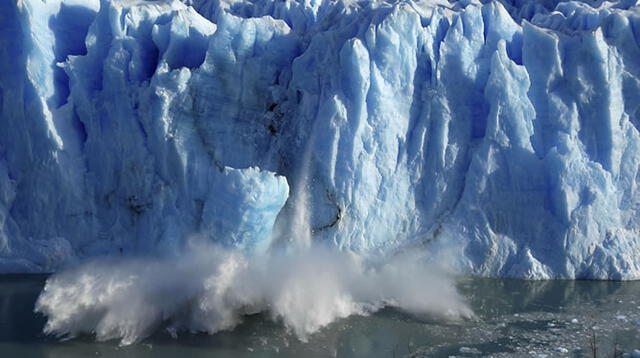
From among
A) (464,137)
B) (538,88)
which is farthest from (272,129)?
(538,88)

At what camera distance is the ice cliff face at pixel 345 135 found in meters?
7.84

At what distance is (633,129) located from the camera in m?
8.17

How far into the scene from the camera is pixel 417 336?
20.4ft

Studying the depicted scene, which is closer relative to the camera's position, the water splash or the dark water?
the dark water

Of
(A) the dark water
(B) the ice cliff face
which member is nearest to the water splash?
(A) the dark water

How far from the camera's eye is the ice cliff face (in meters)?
7.84

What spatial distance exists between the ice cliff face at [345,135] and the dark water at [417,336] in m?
0.93

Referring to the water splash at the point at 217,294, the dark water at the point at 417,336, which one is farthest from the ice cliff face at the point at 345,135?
the dark water at the point at 417,336

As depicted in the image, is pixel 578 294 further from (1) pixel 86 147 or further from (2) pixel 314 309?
(1) pixel 86 147

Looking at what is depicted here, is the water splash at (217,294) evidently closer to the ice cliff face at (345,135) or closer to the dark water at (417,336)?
the dark water at (417,336)

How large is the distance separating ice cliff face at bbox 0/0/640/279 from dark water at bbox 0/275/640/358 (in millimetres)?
932

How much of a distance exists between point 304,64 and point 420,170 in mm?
1957

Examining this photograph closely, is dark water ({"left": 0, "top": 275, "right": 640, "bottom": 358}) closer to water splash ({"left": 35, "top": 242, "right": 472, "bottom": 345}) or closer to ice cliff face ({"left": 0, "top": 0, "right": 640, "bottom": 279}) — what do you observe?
water splash ({"left": 35, "top": 242, "right": 472, "bottom": 345})

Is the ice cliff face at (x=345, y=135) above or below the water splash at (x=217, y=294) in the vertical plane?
above
